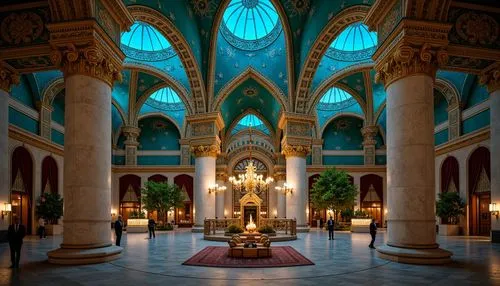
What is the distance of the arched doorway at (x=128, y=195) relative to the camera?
122ft

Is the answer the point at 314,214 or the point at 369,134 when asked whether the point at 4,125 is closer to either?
the point at 369,134

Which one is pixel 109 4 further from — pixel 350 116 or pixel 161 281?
pixel 350 116

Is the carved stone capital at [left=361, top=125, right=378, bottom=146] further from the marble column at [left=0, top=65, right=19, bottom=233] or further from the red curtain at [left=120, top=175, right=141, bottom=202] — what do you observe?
the marble column at [left=0, top=65, right=19, bottom=233]

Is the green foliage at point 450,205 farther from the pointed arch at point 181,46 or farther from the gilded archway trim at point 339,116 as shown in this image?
the gilded archway trim at point 339,116

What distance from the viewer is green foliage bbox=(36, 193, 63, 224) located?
77.1ft

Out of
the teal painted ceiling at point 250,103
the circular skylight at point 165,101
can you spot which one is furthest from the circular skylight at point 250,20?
the circular skylight at point 165,101

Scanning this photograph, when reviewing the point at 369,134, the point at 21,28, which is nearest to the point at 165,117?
the point at 369,134

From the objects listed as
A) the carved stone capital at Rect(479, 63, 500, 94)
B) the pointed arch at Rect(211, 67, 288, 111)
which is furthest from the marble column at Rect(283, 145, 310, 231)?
the carved stone capital at Rect(479, 63, 500, 94)

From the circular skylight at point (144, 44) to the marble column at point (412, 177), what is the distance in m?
19.9

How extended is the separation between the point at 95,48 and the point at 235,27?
1749cm

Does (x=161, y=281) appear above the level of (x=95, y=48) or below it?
below

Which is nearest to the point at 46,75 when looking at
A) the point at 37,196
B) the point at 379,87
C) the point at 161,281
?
the point at 37,196

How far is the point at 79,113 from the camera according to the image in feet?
36.7

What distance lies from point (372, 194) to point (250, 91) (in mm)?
14294
